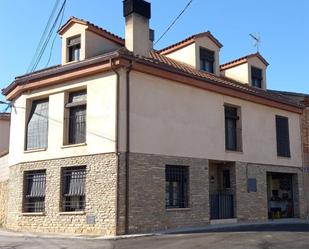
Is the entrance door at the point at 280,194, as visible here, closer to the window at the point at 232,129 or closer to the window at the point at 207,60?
the window at the point at 232,129

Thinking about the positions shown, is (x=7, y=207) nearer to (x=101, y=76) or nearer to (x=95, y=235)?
(x=95, y=235)

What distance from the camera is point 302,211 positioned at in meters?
26.5

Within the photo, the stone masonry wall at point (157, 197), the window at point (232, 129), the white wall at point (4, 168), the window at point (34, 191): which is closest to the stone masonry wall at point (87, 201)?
the window at point (34, 191)

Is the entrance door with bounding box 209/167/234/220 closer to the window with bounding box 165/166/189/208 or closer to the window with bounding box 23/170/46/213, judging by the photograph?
the window with bounding box 165/166/189/208

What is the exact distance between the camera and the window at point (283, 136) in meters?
26.2

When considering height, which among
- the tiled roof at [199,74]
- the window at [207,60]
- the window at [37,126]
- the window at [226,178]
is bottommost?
the window at [226,178]

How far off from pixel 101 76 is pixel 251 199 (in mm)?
9714

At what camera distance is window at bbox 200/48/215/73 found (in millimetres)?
24281

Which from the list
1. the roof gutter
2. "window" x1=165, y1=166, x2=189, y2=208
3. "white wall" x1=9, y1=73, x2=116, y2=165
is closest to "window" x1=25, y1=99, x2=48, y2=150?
"white wall" x1=9, y1=73, x2=116, y2=165

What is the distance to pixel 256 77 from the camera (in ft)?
92.5

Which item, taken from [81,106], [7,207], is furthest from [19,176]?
[81,106]

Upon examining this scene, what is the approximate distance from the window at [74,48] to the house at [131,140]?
0.04 metres

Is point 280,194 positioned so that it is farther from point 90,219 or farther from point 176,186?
point 90,219

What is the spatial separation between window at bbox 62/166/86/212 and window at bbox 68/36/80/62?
4.85 meters
